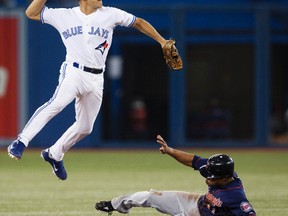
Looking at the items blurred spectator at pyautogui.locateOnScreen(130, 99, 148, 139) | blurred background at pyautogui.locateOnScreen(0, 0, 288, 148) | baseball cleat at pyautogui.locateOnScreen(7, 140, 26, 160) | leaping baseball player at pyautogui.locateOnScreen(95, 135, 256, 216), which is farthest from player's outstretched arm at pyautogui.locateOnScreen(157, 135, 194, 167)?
blurred spectator at pyautogui.locateOnScreen(130, 99, 148, 139)

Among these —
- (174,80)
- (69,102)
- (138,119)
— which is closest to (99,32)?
(69,102)

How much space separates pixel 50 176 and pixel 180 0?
12.7 m

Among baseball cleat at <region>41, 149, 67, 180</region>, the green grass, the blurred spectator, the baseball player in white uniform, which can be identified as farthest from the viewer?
the blurred spectator

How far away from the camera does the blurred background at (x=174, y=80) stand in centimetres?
1997

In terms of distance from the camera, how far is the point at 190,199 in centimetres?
875

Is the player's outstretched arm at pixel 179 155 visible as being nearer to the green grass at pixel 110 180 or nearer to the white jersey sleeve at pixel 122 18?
the green grass at pixel 110 180

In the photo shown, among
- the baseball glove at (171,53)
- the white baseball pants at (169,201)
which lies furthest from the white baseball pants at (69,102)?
the white baseball pants at (169,201)

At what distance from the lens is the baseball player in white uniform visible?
10141 millimetres

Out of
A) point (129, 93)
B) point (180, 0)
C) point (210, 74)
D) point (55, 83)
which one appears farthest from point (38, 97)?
point (180, 0)

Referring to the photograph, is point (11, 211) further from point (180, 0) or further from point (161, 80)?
point (180, 0)

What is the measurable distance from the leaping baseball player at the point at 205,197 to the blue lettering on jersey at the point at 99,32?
218 centimetres

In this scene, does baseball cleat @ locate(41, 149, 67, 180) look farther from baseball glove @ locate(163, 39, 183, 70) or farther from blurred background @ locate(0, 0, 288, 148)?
blurred background @ locate(0, 0, 288, 148)

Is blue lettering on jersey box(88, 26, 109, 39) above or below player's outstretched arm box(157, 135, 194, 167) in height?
above

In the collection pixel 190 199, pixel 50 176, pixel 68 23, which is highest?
pixel 68 23
